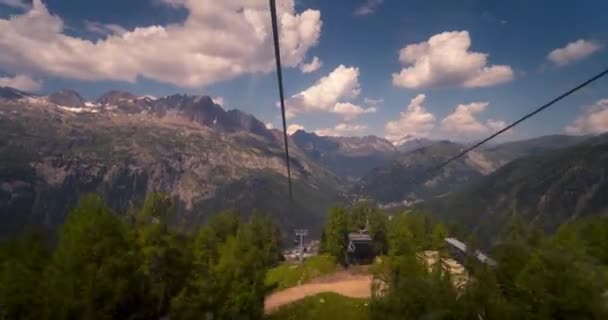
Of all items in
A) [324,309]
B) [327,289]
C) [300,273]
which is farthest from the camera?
[300,273]

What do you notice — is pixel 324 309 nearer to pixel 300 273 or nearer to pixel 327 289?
pixel 327 289

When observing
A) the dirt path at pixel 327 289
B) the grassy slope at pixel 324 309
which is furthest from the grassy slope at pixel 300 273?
the grassy slope at pixel 324 309

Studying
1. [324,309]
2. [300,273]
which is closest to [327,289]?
[324,309]

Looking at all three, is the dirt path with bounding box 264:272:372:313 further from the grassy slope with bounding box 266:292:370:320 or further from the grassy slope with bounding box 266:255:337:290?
the grassy slope with bounding box 266:255:337:290

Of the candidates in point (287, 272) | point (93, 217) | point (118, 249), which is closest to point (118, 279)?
point (118, 249)

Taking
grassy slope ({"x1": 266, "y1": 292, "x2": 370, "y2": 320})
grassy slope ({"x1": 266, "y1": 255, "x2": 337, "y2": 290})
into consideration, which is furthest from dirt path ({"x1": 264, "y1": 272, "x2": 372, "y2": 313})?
grassy slope ({"x1": 266, "y1": 255, "x2": 337, "y2": 290})

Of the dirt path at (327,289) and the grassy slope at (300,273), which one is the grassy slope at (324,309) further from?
the grassy slope at (300,273)
